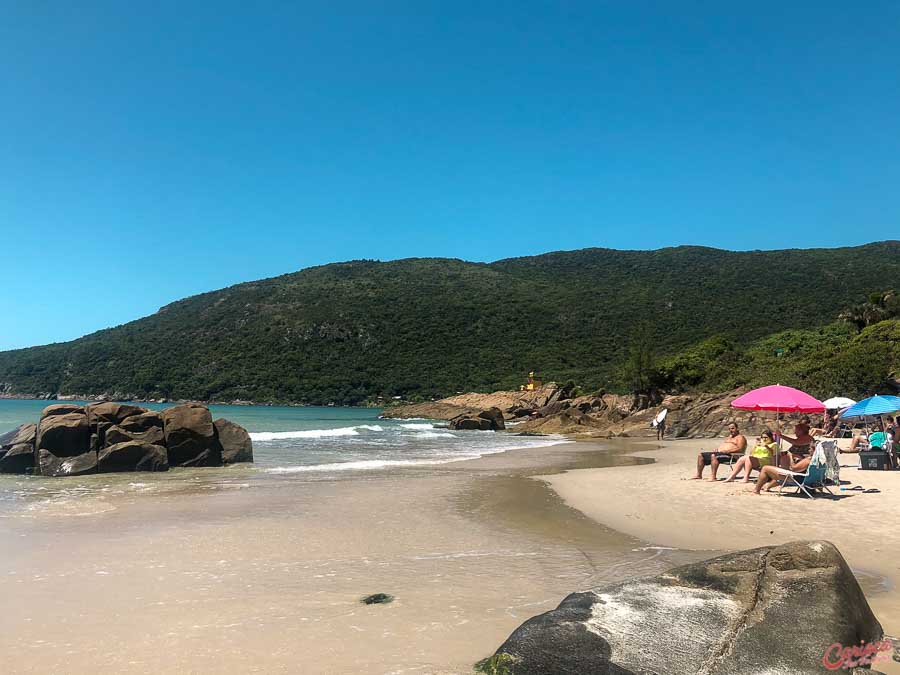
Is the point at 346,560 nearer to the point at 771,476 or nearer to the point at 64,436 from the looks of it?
the point at 771,476

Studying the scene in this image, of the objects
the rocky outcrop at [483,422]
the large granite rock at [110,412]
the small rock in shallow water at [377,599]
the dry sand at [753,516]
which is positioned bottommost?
the rocky outcrop at [483,422]

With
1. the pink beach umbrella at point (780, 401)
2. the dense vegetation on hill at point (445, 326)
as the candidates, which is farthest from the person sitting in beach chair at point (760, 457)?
the dense vegetation on hill at point (445, 326)

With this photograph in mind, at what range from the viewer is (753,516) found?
32.8ft

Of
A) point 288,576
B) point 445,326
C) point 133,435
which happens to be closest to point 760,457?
point 288,576

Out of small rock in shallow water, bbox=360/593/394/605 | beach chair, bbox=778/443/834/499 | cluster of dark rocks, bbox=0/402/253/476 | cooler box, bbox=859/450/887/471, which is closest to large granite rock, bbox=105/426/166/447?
cluster of dark rocks, bbox=0/402/253/476

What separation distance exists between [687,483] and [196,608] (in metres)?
10.9

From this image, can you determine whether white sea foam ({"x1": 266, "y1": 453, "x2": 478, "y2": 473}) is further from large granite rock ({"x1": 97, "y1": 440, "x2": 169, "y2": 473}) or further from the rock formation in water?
the rock formation in water

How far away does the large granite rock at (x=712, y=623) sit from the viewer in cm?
367

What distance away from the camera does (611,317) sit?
10288cm

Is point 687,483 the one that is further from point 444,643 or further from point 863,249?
point 863,249

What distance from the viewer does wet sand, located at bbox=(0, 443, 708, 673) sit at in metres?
4.83

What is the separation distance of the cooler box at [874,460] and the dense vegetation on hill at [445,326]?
62009 mm

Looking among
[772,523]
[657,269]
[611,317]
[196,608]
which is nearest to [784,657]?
[196,608]

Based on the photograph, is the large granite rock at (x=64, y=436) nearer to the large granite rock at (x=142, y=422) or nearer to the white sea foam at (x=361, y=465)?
the large granite rock at (x=142, y=422)
